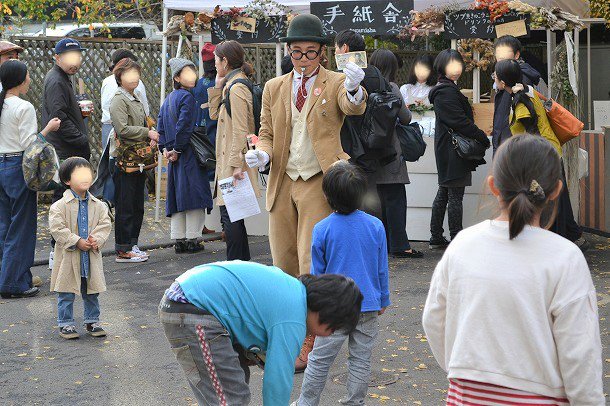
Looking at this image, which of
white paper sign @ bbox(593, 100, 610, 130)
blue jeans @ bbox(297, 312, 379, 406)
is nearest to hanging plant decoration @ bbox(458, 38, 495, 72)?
white paper sign @ bbox(593, 100, 610, 130)

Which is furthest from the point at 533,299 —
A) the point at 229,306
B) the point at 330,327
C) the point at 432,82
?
the point at 432,82

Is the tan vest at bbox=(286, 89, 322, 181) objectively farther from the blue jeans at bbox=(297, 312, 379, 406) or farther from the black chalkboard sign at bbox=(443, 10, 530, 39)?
the black chalkboard sign at bbox=(443, 10, 530, 39)

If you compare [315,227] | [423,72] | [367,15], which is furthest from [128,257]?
[315,227]

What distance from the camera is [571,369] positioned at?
282 cm

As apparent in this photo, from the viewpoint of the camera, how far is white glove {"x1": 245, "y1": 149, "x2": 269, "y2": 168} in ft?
19.7

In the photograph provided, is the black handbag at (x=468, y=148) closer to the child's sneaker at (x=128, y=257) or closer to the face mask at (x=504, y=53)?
the face mask at (x=504, y=53)

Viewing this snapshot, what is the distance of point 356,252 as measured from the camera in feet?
16.1

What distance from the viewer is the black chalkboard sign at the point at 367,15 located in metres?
10.5

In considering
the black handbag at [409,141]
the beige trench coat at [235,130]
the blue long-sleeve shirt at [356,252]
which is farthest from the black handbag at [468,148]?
the blue long-sleeve shirt at [356,252]

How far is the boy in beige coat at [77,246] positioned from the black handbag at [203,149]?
9.19ft

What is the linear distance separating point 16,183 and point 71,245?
1.59 m

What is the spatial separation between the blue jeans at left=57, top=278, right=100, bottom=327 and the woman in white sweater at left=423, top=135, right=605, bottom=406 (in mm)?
4254

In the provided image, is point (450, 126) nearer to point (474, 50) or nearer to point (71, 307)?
point (474, 50)

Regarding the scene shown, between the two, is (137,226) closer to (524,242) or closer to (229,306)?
(229,306)
